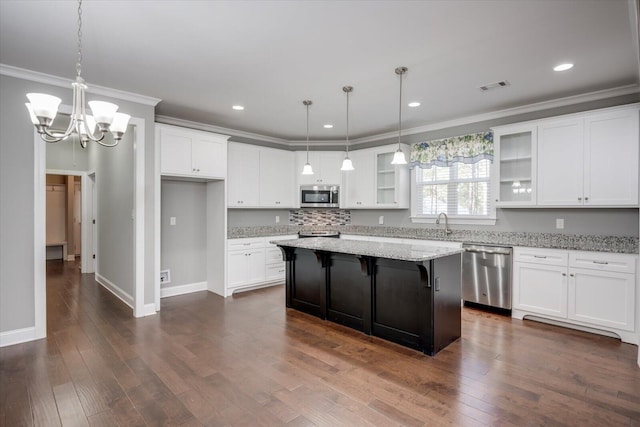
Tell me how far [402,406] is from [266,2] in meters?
2.83

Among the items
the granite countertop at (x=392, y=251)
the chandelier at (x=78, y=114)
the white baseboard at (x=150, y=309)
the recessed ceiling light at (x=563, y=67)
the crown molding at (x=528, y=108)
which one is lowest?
the white baseboard at (x=150, y=309)

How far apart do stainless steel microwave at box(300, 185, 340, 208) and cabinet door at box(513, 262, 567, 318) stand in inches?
124

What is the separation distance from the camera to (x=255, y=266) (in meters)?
5.42

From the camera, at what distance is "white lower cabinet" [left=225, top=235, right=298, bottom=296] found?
5.12 m

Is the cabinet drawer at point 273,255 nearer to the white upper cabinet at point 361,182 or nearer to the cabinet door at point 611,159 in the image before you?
the white upper cabinet at point 361,182

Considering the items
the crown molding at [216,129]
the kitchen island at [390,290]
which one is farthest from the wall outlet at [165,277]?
the crown molding at [216,129]

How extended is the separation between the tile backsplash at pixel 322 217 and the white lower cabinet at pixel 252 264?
2.42 ft

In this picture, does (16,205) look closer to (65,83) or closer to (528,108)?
(65,83)

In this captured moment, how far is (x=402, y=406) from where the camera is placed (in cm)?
222

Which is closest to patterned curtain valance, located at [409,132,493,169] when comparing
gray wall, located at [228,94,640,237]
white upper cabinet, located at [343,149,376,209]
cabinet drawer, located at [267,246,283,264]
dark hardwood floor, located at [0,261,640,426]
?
gray wall, located at [228,94,640,237]

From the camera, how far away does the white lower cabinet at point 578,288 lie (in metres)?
3.36

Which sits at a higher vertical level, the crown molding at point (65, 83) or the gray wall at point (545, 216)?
the crown molding at point (65, 83)

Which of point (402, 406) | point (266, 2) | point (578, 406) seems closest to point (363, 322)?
point (402, 406)

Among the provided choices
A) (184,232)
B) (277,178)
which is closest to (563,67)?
(277,178)
